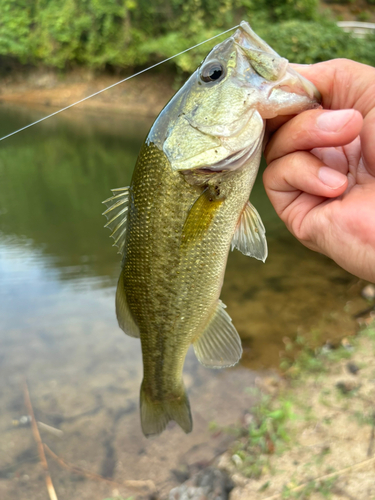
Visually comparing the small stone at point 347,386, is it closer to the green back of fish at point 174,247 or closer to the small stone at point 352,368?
the small stone at point 352,368

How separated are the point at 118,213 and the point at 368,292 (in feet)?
14.9

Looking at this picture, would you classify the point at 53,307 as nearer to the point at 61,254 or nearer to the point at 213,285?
the point at 61,254

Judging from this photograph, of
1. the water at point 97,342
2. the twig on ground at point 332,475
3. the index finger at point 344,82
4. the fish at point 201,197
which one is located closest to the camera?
the fish at point 201,197

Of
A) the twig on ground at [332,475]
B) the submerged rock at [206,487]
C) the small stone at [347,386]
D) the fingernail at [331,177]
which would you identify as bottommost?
the submerged rock at [206,487]

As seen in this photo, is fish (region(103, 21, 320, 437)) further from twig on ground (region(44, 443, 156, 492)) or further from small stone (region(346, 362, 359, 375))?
small stone (region(346, 362, 359, 375))

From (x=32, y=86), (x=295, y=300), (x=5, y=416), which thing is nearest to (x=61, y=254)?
(x=5, y=416)

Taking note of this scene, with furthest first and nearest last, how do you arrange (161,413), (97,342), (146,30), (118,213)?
1. (146,30)
2. (97,342)
3. (161,413)
4. (118,213)

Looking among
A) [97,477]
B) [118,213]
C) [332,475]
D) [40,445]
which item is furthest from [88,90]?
[332,475]

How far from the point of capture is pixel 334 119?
4.84ft

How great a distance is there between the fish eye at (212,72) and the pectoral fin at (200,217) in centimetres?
46

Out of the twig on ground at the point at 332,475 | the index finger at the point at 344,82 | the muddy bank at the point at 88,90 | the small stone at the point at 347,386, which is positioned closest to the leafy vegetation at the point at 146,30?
the muddy bank at the point at 88,90

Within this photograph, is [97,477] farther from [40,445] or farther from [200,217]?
[200,217]

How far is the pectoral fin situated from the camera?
1.70m

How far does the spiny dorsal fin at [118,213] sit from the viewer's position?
1.90 meters
